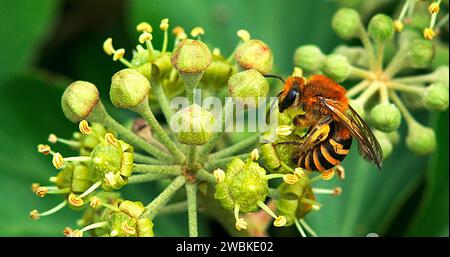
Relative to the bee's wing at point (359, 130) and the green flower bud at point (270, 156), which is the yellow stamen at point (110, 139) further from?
the bee's wing at point (359, 130)

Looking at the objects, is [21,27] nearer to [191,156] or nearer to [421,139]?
[191,156]

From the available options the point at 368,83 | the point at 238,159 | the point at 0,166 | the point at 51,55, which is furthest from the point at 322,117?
the point at 51,55

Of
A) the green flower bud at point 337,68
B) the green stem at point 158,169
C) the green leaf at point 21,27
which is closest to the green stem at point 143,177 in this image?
the green stem at point 158,169

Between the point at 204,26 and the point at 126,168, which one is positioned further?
the point at 204,26

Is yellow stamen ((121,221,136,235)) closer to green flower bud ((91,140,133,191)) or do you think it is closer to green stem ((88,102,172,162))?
green flower bud ((91,140,133,191))

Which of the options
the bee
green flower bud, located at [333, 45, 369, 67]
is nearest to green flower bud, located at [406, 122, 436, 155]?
green flower bud, located at [333, 45, 369, 67]

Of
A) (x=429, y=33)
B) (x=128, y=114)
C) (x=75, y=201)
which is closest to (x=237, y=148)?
(x=75, y=201)
